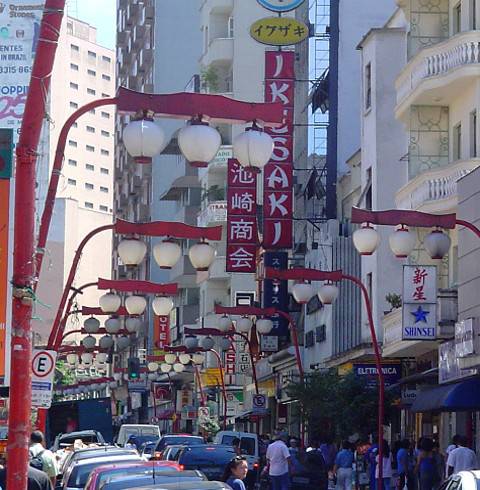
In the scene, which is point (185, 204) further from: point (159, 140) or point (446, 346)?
point (159, 140)

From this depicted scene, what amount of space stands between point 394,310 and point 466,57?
695 centimetres

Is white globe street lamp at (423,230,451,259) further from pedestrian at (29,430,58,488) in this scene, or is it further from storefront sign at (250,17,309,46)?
storefront sign at (250,17,309,46)

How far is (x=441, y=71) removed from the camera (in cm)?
3781

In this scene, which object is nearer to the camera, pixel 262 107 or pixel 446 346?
pixel 262 107

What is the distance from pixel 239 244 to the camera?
61.0 metres

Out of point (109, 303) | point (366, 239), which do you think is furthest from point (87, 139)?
point (366, 239)

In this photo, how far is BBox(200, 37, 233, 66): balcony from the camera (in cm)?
8194

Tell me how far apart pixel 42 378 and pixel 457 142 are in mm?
19975

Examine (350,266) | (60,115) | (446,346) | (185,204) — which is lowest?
(446,346)

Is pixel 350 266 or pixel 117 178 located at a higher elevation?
pixel 117 178

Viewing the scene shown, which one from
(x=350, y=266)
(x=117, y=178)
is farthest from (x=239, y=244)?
(x=117, y=178)

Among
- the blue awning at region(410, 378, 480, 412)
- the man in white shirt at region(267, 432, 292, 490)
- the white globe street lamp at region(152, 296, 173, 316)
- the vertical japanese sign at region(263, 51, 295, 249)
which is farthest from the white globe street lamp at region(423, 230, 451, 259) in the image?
the vertical japanese sign at region(263, 51, 295, 249)

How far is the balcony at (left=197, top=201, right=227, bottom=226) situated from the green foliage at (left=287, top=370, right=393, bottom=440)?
31.5m

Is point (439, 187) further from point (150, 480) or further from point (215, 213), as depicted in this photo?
point (215, 213)
